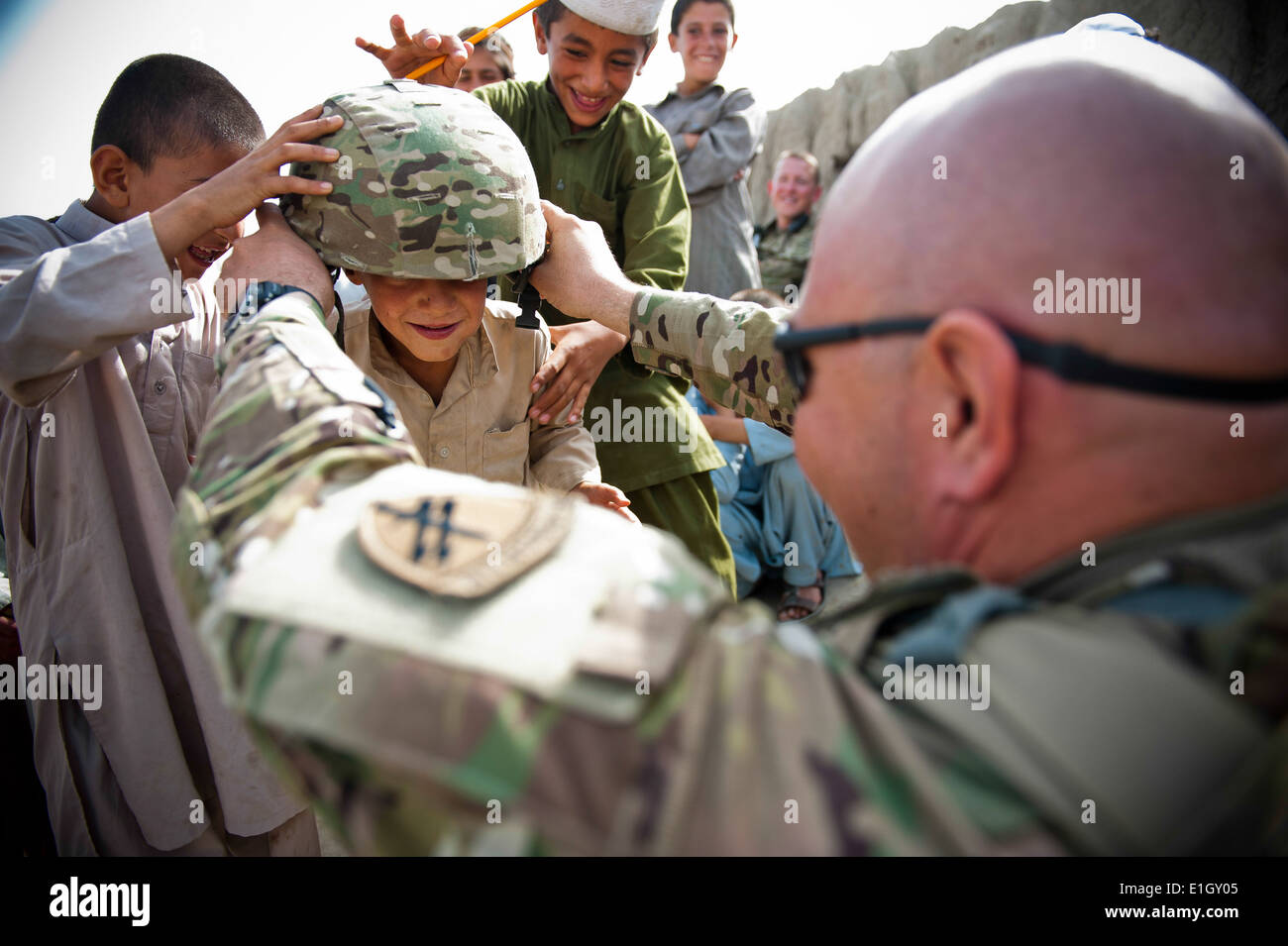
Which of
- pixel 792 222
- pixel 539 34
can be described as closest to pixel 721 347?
pixel 539 34

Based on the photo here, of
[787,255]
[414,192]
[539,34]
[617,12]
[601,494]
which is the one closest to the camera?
[414,192]

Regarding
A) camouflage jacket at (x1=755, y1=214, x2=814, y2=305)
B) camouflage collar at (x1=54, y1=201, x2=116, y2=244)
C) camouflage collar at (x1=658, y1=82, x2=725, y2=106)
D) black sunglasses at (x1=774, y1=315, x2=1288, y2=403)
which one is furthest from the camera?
camouflage jacket at (x1=755, y1=214, x2=814, y2=305)

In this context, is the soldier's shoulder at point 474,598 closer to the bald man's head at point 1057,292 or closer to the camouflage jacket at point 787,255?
the bald man's head at point 1057,292

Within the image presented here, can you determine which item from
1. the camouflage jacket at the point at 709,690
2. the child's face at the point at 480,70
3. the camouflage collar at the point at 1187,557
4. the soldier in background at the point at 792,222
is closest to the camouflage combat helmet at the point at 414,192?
the camouflage jacket at the point at 709,690

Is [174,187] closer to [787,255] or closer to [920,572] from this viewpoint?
[920,572]

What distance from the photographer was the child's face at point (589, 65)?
3443mm

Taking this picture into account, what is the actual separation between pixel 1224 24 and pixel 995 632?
40.9 feet

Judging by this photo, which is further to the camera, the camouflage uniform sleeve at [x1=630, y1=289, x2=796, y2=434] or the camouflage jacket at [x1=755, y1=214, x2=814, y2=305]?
the camouflage jacket at [x1=755, y1=214, x2=814, y2=305]

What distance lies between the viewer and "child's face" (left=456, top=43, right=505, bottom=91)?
18.3 ft

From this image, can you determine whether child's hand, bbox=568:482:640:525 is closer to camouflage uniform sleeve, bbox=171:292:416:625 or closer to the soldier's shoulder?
camouflage uniform sleeve, bbox=171:292:416:625

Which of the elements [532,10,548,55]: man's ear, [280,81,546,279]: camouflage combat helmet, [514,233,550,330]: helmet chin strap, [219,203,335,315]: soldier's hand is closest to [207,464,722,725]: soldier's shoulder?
[219,203,335,315]: soldier's hand

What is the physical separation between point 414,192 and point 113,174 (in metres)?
0.98

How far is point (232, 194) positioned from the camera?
81.0 inches

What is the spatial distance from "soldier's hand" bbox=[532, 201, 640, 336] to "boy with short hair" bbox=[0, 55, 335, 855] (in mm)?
712
